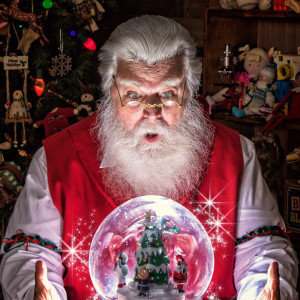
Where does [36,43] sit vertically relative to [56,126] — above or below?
above

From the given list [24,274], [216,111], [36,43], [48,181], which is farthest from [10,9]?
[24,274]

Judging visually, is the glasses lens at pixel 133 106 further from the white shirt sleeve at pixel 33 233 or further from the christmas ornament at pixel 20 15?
the christmas ornament at pixel 20 15

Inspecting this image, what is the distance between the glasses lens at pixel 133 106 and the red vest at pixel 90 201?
29 cm

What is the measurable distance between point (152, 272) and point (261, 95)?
250 centimetres

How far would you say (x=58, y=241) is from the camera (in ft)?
6.60

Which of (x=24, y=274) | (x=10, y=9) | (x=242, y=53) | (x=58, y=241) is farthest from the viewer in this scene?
(x=242, y=53)

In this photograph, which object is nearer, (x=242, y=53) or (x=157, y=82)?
(x=157, y=82)

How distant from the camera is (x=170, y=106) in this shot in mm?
1961

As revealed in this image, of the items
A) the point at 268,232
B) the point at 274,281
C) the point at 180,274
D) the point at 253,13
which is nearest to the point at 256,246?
the point at 268,232

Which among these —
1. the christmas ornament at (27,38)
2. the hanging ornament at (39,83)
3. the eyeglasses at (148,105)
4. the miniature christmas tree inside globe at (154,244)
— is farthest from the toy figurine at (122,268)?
the christmas ornament at (27,38)

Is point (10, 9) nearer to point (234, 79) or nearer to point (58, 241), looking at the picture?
point (234, 79)

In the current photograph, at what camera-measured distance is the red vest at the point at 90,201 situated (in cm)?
203

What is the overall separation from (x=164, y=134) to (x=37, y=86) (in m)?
1.94

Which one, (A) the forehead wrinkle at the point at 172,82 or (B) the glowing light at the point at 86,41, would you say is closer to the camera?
(A) the forehead wrinkle at the point at 172,82
